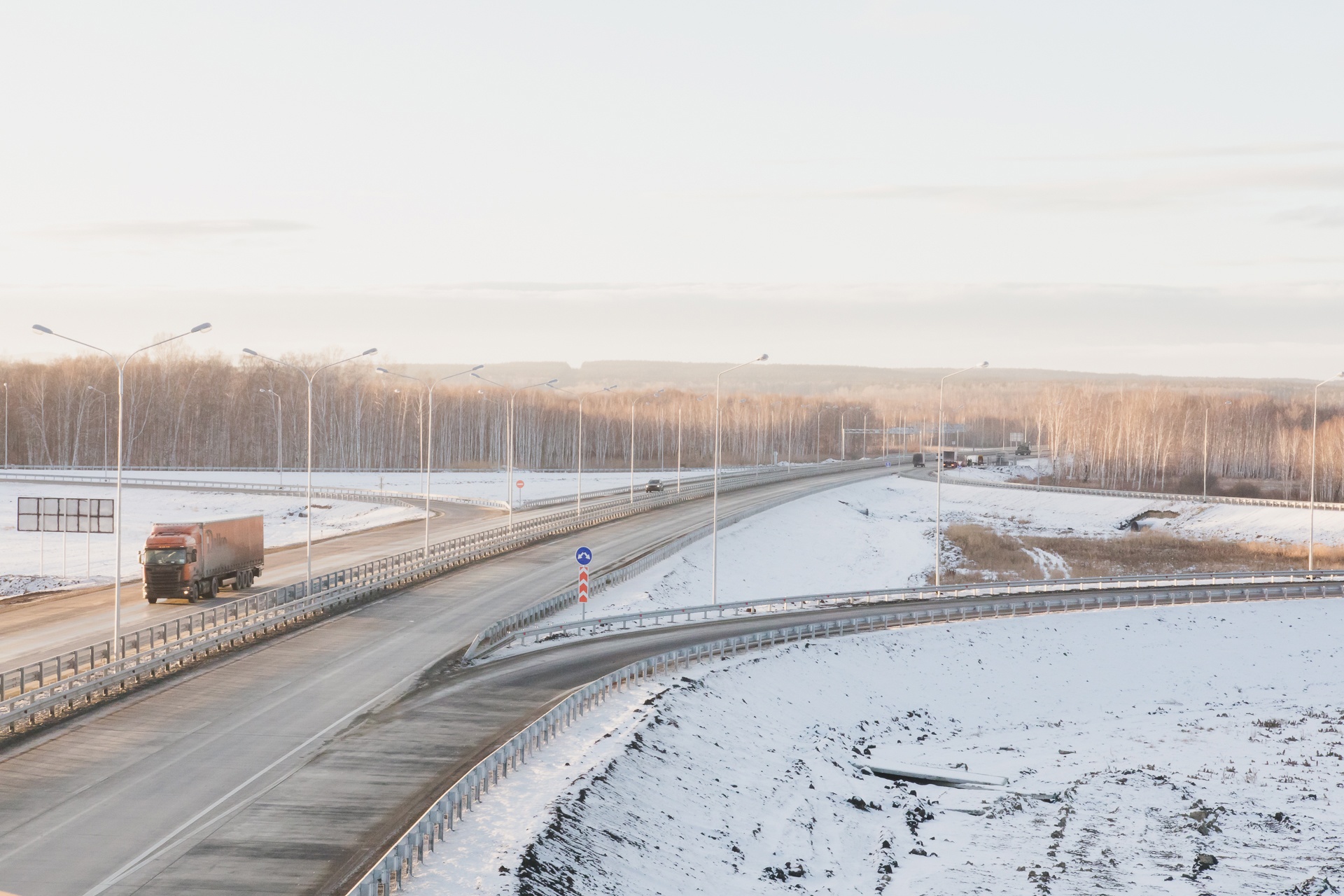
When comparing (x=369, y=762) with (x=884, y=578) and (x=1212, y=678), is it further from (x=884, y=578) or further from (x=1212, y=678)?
(x=884, y=578)

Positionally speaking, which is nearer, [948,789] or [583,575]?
[948,789]

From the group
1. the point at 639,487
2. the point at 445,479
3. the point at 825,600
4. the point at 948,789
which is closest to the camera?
the point at 948,789

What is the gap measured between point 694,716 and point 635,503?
174ft

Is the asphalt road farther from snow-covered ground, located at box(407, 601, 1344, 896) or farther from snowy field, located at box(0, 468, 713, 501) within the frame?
snowy field, located at box(0, 468, 713, 501)

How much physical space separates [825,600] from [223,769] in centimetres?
3438

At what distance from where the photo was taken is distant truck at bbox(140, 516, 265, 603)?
142 feet

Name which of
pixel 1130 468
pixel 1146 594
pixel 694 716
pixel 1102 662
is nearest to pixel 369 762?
pixel 694 716

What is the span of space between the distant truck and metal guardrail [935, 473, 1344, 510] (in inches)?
3120

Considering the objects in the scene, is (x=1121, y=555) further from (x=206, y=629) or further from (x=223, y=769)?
(x=223, y=769)

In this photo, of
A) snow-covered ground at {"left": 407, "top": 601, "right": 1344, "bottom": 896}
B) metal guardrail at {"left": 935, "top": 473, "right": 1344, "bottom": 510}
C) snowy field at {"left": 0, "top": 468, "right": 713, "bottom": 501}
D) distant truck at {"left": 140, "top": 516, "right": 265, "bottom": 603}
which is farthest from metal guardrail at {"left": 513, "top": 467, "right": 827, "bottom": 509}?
snow-covered ground at {"left": 407, "top": 601, "right": 1344, "bottom": 896}

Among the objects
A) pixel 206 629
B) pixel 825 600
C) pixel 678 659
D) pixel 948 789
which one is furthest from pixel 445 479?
pixel 948 789

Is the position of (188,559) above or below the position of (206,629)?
above

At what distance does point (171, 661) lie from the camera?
3272cm

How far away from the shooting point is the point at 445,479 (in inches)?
4884
